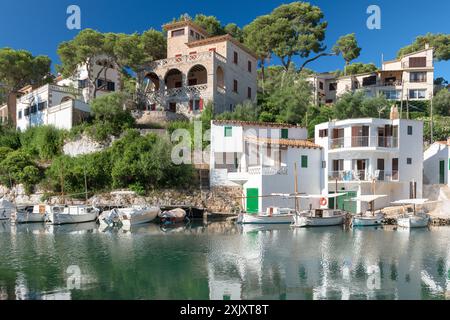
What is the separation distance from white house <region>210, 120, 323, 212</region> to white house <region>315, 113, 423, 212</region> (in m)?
1.84

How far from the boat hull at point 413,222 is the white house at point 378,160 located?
5144mm

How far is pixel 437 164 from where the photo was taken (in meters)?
39.3

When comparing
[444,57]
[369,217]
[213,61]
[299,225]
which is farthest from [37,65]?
[444,57]

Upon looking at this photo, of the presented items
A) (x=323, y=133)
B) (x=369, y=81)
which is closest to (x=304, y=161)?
(x=323, y=133)

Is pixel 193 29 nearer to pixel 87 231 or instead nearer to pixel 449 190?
pixel 87 231

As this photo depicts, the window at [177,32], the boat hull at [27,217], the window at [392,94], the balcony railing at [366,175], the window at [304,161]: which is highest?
the window at [177,32]

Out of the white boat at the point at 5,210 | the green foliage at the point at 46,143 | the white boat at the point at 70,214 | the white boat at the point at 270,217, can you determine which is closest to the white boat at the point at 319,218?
the white boat at the point at 270,217

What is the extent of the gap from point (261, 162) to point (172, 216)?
9117 millimetres

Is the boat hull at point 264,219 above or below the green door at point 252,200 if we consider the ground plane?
below

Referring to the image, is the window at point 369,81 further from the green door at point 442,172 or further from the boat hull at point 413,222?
the boat hull at point 413,222

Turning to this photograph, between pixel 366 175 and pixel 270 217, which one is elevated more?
pixel 366 175

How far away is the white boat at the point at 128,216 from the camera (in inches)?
1338

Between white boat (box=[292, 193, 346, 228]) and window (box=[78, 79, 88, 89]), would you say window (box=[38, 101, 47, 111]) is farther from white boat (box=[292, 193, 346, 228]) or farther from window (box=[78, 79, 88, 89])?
white boat (box=[292, 193, 346, 228])

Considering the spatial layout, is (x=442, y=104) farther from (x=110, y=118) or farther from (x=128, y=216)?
(x=128, y=216)
